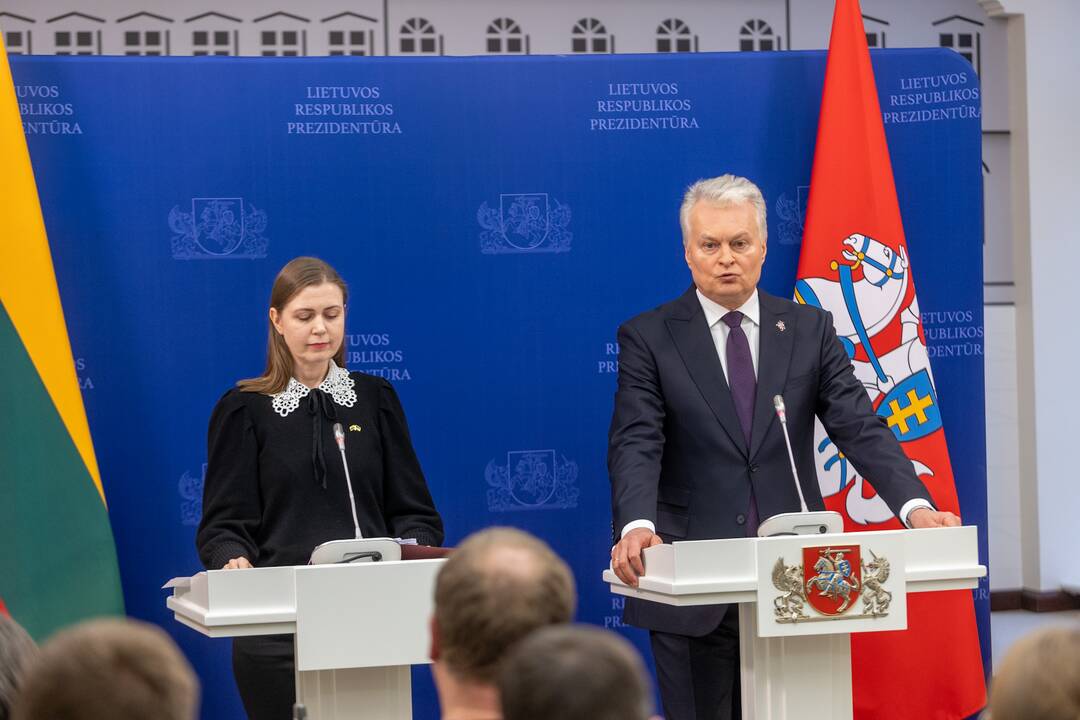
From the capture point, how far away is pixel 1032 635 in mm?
1479

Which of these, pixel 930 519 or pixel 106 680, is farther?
pixel 930 519

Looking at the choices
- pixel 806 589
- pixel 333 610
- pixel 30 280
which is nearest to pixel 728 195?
pixel 806 589

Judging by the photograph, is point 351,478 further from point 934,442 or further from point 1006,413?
point 1006,413

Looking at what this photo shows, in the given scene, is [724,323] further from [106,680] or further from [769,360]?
[106,680]

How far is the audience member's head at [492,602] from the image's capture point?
1.58 meters

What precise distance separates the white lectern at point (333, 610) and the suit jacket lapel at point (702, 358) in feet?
3.05

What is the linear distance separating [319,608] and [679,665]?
993 millimetres

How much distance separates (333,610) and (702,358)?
46.9 inches

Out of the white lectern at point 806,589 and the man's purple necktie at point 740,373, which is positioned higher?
the man's purple necktie at point 740,373

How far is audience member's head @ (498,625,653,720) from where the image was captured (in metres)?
1.27

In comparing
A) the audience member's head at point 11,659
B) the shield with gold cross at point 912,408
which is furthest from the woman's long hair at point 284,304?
the shield with gold cross at point 912,408

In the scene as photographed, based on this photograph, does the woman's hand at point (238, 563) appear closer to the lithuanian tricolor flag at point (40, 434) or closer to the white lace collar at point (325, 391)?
the white lace collar at point (325, 391)

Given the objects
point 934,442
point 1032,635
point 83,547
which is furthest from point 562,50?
point 1032,635

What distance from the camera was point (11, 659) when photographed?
5.24 feet
